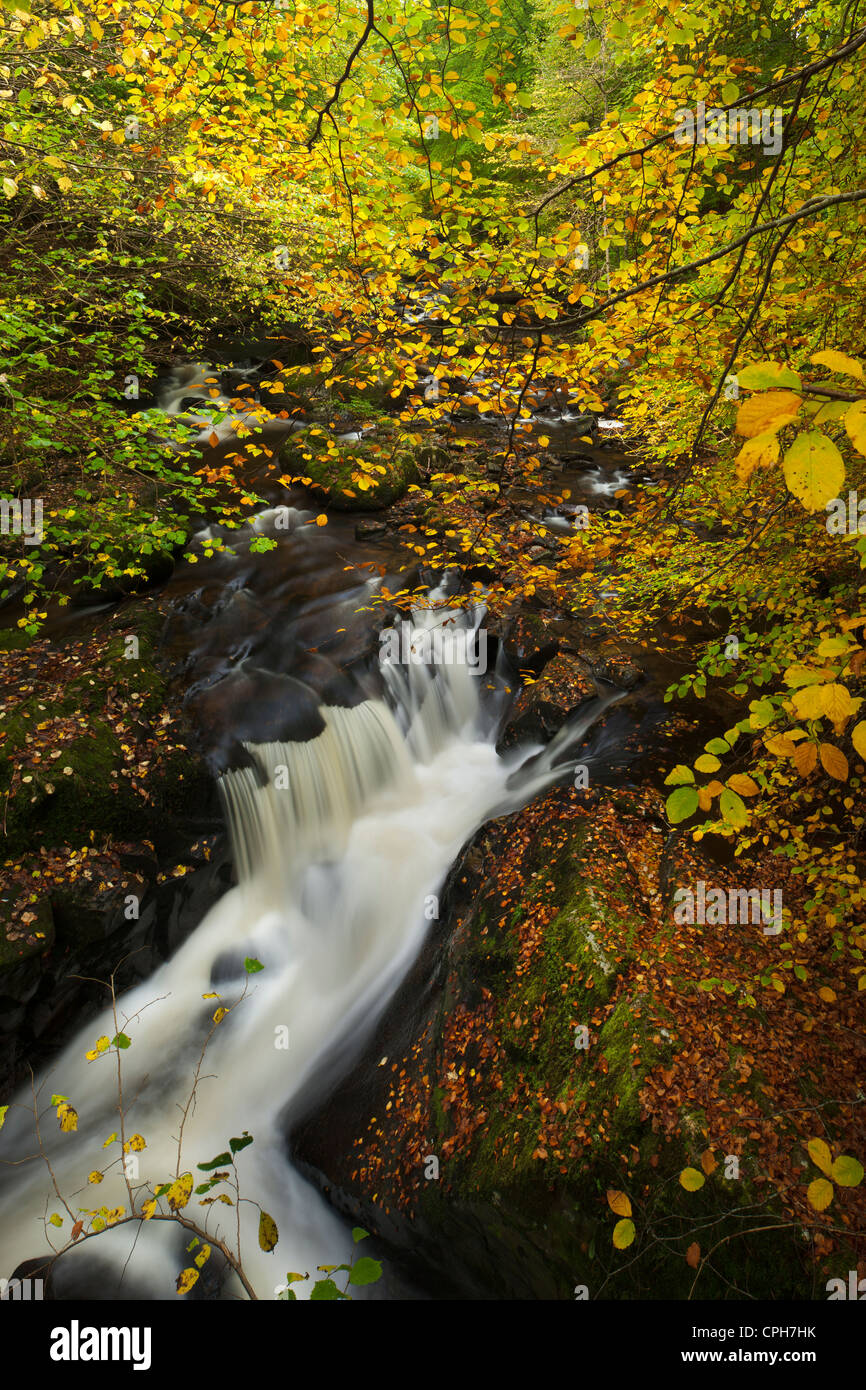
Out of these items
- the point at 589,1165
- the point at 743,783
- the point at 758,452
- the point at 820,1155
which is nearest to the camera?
the point at 758,452

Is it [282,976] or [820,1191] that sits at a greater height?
[820,1191]

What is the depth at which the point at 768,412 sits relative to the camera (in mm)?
1345

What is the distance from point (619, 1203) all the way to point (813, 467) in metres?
3.59

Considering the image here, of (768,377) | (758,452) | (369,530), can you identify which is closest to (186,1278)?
(758,452)

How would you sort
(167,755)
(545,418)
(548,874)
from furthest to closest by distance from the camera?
1. (545,418)
2. (167,755)
3. (548,874)

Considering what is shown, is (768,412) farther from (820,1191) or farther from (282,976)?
(282,976)

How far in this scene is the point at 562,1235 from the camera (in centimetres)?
320

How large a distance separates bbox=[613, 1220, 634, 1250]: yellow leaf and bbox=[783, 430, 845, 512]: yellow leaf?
3481 mm

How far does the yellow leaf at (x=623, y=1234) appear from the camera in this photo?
A: 2.95 meters

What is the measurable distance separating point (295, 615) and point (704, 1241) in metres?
7.90

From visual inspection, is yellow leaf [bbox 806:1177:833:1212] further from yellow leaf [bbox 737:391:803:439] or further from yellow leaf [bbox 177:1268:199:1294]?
yellow leaf [bbox 737:391:803:439]

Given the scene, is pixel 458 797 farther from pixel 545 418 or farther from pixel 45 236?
pixel 545 418

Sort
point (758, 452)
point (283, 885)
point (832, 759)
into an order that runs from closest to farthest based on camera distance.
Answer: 1. point (758, 452)
2. point (832, 759)
3. point (283, 885)
